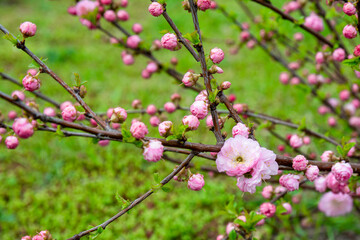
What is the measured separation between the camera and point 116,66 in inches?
150

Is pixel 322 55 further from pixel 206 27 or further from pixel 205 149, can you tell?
pixel 206 27

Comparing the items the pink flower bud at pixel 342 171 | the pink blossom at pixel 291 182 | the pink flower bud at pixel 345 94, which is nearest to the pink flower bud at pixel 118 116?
the pink blossom at pixel 291 182

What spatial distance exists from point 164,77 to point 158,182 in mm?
2787

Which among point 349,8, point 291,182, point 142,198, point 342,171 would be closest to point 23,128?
point 142,198

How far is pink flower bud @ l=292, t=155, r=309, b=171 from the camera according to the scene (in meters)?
0.85

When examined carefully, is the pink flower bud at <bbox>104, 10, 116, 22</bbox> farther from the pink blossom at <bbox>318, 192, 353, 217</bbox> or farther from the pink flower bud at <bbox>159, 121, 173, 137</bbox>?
the pink blossom at <bbox>318, 192, 353, 217</bbox>

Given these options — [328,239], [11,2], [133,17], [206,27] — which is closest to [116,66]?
[206,27]

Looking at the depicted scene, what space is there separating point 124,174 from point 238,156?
4.78 feet

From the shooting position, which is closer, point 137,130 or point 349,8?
point 137,130

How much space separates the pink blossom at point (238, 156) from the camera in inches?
31.8

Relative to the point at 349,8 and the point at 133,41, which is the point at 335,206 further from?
the point at 133,41

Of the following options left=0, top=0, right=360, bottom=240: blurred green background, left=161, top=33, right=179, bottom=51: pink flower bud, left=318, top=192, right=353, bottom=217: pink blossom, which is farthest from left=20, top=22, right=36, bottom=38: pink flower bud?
left=318, top=192, right=353, bottom=217: pink blossom

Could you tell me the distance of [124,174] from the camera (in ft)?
7.13

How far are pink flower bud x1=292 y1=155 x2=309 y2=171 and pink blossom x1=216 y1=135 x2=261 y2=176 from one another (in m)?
0.12
